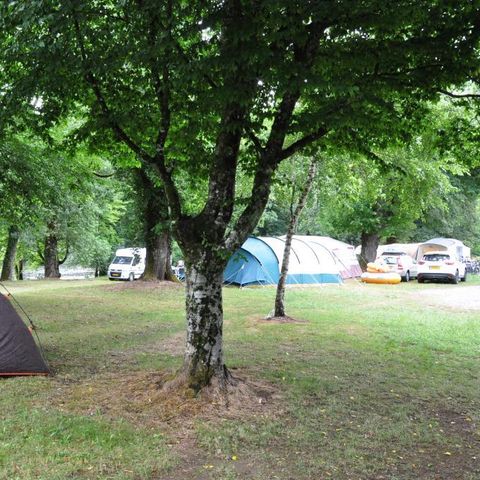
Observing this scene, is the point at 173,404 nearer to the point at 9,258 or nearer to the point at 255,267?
the point at 255,267

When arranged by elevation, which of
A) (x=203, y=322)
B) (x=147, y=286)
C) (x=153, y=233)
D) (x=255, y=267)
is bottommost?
(x=147, y=286)

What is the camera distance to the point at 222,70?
5164mm

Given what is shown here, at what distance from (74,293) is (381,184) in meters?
10.7

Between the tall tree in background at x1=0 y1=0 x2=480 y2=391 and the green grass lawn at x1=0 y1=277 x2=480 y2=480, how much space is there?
38.2 inches

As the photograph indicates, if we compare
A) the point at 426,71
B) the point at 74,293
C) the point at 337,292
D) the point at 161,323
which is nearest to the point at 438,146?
the point at 426,71

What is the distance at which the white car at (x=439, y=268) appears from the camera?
74.7 ft

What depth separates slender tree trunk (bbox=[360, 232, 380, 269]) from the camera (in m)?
29.0

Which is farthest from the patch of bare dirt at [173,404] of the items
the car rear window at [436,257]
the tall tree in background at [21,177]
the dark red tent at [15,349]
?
the car rear window at [436,257]

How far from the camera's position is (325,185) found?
13102mm

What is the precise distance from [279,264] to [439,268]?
770 centimetres

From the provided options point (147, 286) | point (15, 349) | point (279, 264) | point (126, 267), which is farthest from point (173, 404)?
point (126, 267)

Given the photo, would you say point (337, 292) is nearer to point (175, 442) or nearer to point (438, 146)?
point (438, 146)

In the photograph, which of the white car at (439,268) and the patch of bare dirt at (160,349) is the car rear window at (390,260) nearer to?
the white car at (439,268)

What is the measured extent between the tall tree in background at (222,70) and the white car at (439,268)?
18.0 metres
